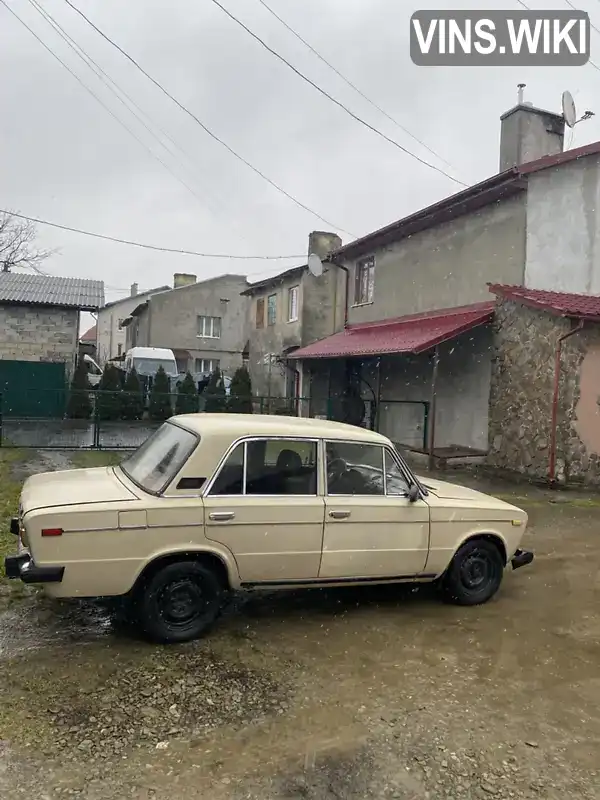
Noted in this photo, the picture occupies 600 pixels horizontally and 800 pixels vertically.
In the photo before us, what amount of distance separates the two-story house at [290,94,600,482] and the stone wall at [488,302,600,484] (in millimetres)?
84

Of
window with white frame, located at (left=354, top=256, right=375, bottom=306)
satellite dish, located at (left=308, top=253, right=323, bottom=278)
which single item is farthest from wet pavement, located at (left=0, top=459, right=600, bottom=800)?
satellite dish, located at (left=308, top=253, right=323, bottom=278)

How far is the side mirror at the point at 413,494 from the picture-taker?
496 centimetres

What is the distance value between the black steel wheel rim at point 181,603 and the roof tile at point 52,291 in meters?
16.5

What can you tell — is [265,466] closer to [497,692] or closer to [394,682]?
[394,682]

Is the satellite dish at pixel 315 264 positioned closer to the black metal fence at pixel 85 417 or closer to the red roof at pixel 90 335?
the black metal fence at pixel 85 417

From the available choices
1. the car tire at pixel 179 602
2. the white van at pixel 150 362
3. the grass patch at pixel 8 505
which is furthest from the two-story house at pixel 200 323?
the car tire at pixel 179 602

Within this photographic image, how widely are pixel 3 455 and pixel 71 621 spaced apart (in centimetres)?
889

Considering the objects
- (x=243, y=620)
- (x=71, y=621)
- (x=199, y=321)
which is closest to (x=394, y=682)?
(x=243, y=620)

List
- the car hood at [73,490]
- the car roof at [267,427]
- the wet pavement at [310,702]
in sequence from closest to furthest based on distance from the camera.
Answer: the wet pavement at [310,702] → the car hood at [73,490] → the car roof at [267,427]

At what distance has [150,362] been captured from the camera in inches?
1131

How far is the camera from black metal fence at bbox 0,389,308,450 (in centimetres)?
1470

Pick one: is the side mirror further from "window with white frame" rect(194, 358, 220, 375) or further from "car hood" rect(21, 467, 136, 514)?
"window with white frame" rect(194, 358, 220, 375)

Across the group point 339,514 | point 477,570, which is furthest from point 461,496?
point 339,514

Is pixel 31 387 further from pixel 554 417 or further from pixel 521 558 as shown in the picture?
pixel 521 558
